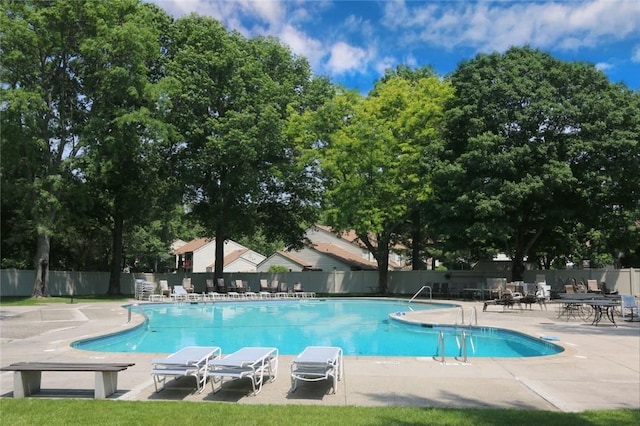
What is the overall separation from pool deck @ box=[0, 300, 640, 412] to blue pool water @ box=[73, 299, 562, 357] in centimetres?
155

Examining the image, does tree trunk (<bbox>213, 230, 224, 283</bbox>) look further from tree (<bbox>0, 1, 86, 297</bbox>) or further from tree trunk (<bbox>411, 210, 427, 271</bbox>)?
tree trunk (<bbox>411, 210, 427, 271</bbox>)

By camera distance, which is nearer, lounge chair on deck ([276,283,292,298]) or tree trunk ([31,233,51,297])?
tree trunk ([31,233,51,297])

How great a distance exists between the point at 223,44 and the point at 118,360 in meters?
28.3

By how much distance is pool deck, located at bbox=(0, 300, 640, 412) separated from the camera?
733 cm

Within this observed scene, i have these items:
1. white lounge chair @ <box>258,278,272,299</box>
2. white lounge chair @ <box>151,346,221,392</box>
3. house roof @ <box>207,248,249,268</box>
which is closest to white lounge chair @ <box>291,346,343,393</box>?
white lounge chair @ <box>151,346,221,392</box>

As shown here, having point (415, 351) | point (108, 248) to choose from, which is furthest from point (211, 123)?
point (415, 351)

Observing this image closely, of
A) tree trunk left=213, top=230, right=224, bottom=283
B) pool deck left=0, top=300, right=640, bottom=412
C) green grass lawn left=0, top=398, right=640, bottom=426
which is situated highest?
tree trunk left=213, top=230, right=224, bottom=283

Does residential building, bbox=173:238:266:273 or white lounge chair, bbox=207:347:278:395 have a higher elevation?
residential building, bbox=173:238:266:273

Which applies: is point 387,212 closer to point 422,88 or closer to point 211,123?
point 422,88

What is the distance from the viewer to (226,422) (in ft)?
19.1

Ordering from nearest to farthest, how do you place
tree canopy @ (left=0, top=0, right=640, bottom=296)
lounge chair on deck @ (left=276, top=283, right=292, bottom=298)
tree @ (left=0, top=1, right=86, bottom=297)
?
tree @ (left=0, top=1, right=86, bottom=297), tree canopy @ (left=0, top=0, right=640, bottom=296), lounge chair on deck @ (left=276, top=283, right=292, bottom=298)

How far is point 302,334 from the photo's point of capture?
17.8 metres

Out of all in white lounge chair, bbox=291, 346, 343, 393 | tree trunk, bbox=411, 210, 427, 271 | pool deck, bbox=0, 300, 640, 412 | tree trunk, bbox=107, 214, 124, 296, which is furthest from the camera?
tree trunk, bbox=411, 210, 427, 271

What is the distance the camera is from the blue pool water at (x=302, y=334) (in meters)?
14.1
